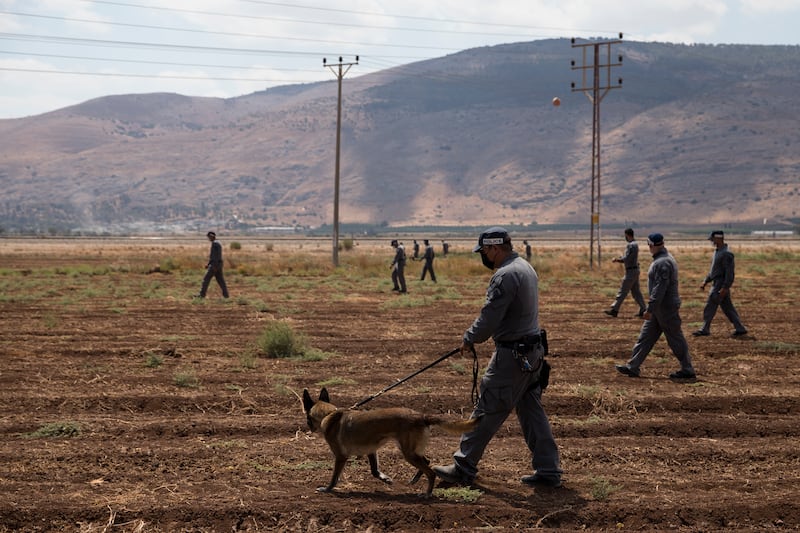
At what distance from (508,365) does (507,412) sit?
1.26 ft

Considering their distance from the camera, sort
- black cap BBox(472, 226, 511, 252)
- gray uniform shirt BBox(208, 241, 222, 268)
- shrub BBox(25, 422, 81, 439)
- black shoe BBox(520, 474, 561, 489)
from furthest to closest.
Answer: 1. gray uniform shirt BBox(208, 241, 222, 268)
2. shrub BBox(25, 422, 81, 439)
3. black shoe BBox(520, 474, 561, 489)
4. black cap BBox(472, 226, 511, 252)

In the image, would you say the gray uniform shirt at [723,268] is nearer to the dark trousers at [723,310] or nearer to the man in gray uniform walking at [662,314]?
the dark trousers at [723,310]

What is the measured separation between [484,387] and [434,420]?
0.53m

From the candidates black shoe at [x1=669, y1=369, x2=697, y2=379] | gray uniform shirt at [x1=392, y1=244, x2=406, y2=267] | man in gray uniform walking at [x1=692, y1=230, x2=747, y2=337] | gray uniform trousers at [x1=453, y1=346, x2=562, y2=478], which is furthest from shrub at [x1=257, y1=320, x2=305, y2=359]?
gray uniform shirt at [x1=392, y1=244, x2=406, y2=267]

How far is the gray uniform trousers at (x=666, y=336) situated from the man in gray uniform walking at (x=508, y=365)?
5.07 m

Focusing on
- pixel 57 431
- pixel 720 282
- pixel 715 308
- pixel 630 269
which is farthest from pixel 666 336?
pixel 57 431

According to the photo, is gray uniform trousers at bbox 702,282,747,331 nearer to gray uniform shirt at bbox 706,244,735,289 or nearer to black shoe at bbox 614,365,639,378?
gray uniform shirt at bbox 706,244,735,289

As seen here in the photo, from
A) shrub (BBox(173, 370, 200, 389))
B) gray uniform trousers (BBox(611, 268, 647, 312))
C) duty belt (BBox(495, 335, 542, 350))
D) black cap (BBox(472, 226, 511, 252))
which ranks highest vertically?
black cap (BBox(472, 226, 511, 252))

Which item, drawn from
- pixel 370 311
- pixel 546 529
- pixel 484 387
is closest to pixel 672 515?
pixel 546 529

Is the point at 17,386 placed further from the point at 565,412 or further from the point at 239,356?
the point at 565,412

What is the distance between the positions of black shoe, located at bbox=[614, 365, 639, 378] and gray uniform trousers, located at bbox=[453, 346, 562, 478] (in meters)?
5.18

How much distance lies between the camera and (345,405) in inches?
401

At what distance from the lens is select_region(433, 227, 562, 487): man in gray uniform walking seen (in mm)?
6934

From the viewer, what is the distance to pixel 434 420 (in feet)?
22.2
